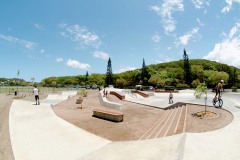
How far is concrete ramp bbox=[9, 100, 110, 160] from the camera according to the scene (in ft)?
25.7

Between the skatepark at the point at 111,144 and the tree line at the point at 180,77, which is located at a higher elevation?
the tree line at the point at 180,77

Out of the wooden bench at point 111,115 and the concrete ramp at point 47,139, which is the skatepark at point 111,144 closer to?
the concrete ramp at point 47,139

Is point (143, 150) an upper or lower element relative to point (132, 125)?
upper

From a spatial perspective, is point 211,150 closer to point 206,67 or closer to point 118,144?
point 118,144

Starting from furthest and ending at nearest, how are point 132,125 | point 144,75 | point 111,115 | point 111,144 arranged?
point 144,75 → point 111,115 → point 132,125 → point 111,144

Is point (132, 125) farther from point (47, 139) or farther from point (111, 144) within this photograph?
point (47, 139)

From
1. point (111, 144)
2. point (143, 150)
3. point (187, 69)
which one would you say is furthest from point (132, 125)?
point (187, 69)

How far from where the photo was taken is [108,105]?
66.7ft

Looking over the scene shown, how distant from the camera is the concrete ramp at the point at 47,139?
7845 millimetres

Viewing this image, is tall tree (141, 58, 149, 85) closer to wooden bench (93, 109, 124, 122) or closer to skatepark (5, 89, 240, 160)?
wooden bench (93, 109, 124, 122)

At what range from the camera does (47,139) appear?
9.38 meters

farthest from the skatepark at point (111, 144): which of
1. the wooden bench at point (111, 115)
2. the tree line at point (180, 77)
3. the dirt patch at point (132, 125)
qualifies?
the tree line at point (180, 77)

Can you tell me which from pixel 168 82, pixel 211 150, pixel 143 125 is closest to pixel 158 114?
pixel 143 125

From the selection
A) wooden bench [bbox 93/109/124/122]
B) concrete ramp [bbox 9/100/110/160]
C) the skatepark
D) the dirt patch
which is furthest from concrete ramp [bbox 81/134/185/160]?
wooden bench [bbox 93/109/124/122]
